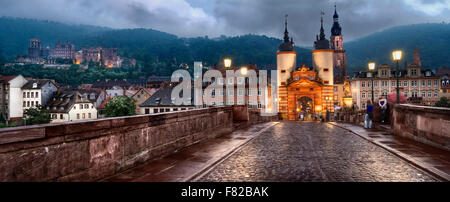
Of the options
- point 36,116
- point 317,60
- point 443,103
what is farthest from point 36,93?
point 443,103

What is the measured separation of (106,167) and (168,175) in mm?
1275

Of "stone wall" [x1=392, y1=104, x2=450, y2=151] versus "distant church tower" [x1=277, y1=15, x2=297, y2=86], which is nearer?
"stone wall" [x1=392, y1=104, x2=450, y2=151]

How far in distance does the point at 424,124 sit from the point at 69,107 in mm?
74681

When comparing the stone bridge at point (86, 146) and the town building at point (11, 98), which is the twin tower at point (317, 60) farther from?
the town building at point (11, 98)

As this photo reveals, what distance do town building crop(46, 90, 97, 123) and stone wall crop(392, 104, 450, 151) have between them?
231ft

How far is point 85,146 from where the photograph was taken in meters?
5.75

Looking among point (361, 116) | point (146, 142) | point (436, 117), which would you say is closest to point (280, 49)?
point (361, 116)

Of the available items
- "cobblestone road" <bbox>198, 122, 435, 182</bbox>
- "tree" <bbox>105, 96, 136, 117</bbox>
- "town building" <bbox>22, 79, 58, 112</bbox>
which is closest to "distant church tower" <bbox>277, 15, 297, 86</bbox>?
"tree" <bbox>105, 96, 136, 117</bbox>

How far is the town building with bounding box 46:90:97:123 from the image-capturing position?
71250 mm

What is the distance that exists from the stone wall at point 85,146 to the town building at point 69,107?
228ft

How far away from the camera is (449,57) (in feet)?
605

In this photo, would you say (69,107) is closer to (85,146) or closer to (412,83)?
(85,146)

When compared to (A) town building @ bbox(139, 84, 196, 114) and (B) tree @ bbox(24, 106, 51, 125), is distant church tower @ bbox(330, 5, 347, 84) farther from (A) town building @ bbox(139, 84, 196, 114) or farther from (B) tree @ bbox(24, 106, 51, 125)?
(B) tree @ bbox(24, 106, 51, 125)
